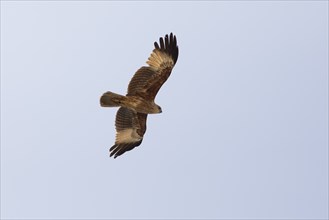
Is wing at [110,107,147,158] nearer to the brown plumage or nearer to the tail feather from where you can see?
the brown plumage

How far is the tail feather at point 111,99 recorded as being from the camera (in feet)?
57.0

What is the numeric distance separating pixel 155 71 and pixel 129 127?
192 cm

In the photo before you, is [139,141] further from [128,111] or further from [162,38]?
[162,38]

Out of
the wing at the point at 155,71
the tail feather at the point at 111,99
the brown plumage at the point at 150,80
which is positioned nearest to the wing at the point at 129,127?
the brown plumage at the point at 150,80

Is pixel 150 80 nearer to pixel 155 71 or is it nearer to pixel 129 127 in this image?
pixel 155 71

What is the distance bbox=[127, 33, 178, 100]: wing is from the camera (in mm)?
18234

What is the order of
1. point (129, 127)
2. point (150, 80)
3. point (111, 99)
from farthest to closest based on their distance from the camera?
point (129, 127), point (150, 80), point (111, 99)

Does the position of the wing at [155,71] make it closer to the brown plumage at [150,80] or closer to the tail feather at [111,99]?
the brown plumage at [150,80]

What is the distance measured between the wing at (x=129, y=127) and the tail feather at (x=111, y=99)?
1.35 m

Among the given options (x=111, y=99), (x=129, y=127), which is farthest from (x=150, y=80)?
(x=129, y=127)

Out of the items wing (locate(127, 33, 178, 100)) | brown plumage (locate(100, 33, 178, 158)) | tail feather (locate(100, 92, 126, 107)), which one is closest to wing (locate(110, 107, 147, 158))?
brown plumage (locate(100, 33, 178, 158))

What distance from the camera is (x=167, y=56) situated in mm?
18344

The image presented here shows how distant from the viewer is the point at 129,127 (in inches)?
755

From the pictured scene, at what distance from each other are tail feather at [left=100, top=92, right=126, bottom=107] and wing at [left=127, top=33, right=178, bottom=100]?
1.76 feet
